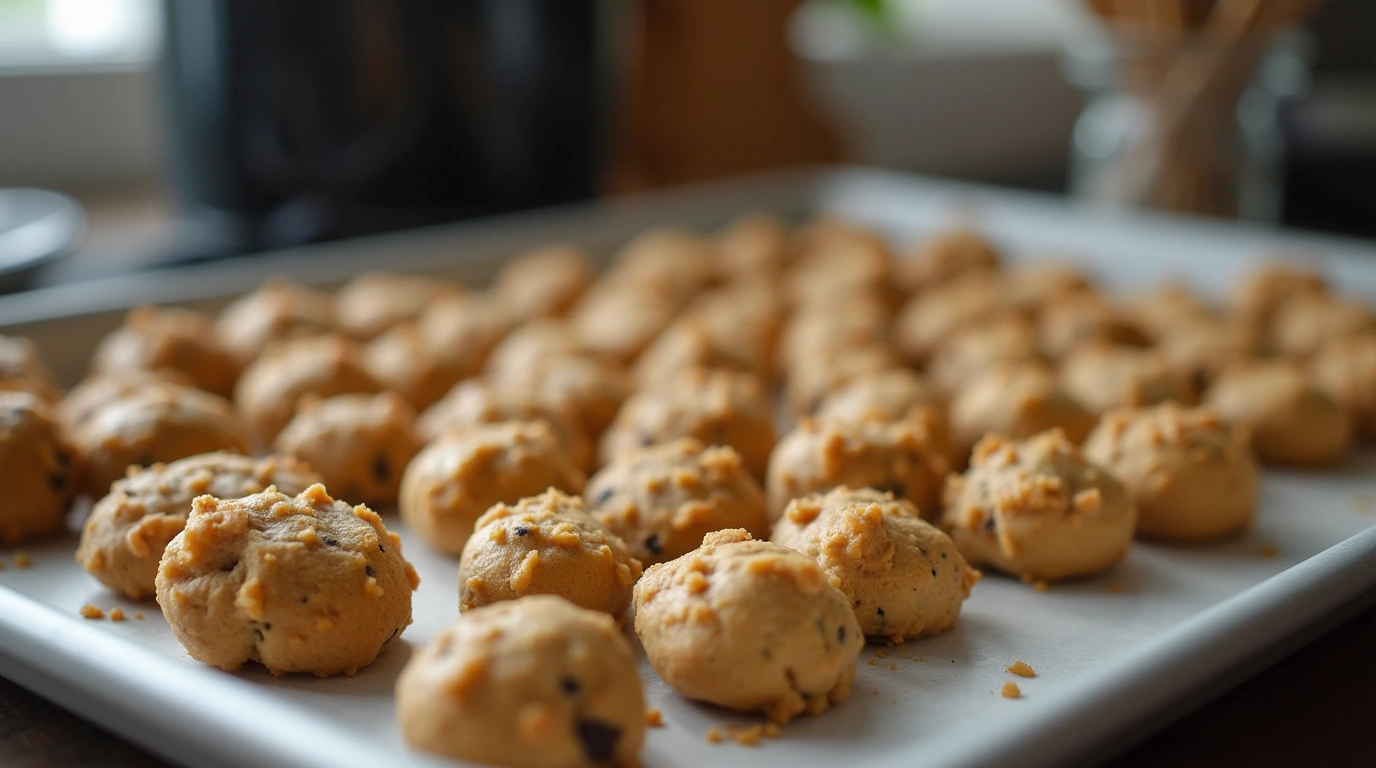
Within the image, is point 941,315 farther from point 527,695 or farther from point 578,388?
point 527,695

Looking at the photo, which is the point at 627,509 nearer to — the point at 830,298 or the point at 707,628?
the point at 707,628

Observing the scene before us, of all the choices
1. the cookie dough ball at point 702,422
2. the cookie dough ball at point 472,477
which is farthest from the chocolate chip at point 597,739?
the cookie dough ball at point 702,422

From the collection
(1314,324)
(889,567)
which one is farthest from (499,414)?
(1314,324)

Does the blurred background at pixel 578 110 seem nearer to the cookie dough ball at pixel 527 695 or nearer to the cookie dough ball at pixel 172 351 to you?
the cookie dough ball at pixel 172 351

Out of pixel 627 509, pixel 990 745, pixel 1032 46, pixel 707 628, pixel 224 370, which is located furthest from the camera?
pixel 1032 46

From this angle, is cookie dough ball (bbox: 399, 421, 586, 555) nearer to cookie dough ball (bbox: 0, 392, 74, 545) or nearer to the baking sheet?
the baking sheet

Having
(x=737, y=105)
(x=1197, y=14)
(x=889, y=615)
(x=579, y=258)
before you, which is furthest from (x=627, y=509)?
(x=737, y=105)

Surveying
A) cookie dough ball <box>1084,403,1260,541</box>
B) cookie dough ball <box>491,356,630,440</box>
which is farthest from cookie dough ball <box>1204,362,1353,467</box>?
cookie dough ball <box>491,356,630,440</box>
